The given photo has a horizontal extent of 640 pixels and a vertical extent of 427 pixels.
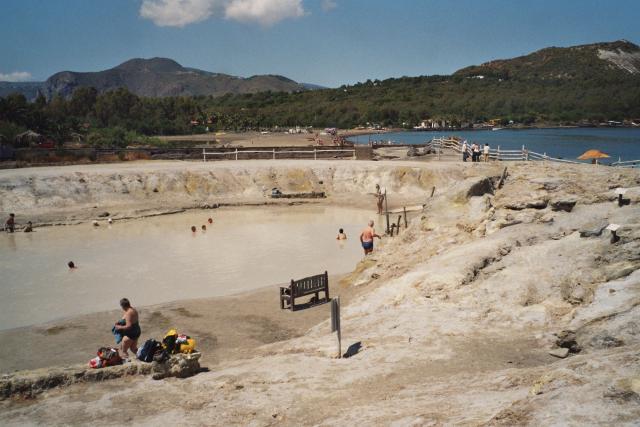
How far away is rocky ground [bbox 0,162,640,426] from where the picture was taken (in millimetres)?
7148

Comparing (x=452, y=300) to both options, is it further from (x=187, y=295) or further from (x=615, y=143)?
(x=615, y=143)

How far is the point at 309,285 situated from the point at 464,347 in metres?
7.38

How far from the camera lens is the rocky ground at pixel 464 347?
23.5ft

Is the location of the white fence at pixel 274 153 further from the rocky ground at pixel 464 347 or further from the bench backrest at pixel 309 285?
the bench backrest at pixel 309 285

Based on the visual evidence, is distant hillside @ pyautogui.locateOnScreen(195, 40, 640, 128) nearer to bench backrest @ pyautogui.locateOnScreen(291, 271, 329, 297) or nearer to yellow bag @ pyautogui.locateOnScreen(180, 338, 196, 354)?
bench backrest @ pyautogui.locateOnScreen(291, 271, 329, 297)

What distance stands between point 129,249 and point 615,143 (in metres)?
90.0

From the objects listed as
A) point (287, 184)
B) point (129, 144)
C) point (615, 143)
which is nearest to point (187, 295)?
point (287, 184)

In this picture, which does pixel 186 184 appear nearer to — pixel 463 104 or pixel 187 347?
pixel 187 347

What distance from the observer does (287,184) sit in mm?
40188

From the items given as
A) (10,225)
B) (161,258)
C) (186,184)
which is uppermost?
(186,184)

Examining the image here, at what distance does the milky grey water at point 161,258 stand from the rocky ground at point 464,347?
5001mm

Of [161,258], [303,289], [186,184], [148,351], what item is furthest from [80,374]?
[186,184]

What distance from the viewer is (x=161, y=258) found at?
24.2m

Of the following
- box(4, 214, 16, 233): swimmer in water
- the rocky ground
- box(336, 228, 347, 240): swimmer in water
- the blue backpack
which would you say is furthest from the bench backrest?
box(4, 214, 16, 233): swimmer in water
